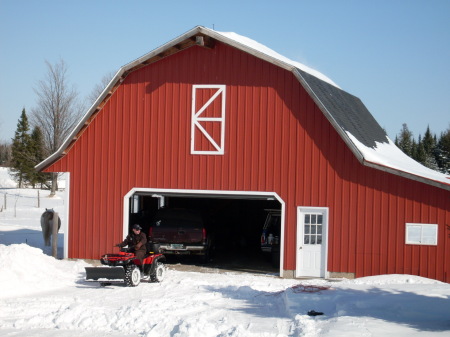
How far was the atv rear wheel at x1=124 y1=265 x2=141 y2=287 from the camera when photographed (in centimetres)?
1547

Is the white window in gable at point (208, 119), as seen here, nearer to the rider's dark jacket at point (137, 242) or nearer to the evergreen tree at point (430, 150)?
the rider's dark jacket at point (137, 242)

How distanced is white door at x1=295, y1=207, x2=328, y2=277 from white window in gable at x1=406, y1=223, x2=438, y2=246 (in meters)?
2.31

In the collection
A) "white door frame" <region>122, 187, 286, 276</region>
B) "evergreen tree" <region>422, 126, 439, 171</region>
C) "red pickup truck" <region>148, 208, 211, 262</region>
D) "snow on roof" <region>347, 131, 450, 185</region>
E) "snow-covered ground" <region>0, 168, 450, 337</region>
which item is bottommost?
"snow-covered ground" <region>0, 168, 450, 337</region>

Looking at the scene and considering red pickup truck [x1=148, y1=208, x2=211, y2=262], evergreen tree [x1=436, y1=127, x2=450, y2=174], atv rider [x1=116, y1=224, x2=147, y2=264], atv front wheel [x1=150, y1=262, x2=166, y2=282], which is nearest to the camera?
atv rider [x1=116, y1=224, x2=147, y2=264]

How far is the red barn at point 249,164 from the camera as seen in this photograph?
1766 centimetres

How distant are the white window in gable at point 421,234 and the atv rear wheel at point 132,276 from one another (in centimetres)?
745

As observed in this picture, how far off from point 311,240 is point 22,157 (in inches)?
1792

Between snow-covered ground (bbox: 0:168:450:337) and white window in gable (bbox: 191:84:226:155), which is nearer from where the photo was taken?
snow-covered ground (bbox: 0:168:450:337)

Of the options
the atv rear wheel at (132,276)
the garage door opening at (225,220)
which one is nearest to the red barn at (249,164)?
the garage door opening at (225,220)

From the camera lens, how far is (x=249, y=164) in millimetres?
18953

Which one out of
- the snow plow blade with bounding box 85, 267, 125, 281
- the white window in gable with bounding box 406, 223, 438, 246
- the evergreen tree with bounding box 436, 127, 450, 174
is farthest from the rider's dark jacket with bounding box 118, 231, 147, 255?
the evergreen tree with bounding box 436, 127, 450, 174

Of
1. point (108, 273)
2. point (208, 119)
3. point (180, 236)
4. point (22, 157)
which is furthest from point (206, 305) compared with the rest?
point (22, 157)

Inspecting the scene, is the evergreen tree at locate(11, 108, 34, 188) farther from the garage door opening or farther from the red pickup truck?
the red pickup truck

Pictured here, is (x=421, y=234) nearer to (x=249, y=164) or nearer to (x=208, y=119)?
(x=249, y=164)
